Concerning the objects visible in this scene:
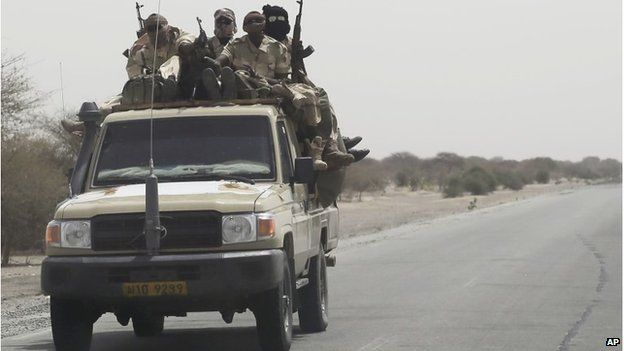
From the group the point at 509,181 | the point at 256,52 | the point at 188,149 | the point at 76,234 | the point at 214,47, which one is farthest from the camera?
the point at 509,181

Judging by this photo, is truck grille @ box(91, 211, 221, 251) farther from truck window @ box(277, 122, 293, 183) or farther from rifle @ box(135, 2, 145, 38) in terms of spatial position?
rifle @ box(135, 2, 145, 38)

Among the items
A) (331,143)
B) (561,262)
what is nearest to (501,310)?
(331,143)

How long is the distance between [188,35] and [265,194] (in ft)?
9.68

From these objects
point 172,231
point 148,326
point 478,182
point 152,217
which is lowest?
point 148,326

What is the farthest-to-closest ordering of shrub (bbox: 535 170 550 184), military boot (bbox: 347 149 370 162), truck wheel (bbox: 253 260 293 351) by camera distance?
shrub (bbox: 535 170 550 184) → military boot (bbox: 347 149 370 162) → truck wheel (bbox: 253 260 293 351)

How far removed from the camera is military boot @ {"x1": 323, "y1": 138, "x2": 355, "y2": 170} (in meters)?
12.1

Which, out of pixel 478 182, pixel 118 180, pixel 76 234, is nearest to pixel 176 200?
pixel 76 234

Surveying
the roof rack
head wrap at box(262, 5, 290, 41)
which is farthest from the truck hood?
head wrap at box(262, 5, 290, 41)

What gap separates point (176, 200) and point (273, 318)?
119 cm

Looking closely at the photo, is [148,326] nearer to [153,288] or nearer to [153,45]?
[153,45]

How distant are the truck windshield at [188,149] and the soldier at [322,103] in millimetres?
1356

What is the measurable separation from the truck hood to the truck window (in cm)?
86

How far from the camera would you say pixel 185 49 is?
11.6 m

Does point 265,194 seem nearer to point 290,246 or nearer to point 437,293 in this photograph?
point 290,246
